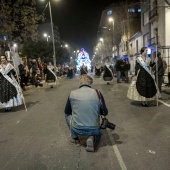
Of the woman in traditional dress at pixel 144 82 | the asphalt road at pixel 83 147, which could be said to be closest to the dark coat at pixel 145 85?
the woman in traditional dress at pixel 144 82

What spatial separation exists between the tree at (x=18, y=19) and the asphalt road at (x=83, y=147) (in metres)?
9.31

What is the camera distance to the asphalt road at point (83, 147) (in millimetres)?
3982

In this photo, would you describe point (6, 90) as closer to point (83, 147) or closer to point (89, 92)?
point (83, 147)

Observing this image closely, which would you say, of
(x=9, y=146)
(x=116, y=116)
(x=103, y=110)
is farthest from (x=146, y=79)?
Answer: (x=9, y=146)

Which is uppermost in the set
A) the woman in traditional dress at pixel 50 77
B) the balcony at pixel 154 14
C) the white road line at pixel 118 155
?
the balcony at pixel 154 14

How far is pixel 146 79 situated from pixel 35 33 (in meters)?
11.1

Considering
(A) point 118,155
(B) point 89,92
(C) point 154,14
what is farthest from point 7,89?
(C) point 154,14

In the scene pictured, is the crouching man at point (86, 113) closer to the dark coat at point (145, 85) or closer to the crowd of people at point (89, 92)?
the crowd of people at point (89, 92)

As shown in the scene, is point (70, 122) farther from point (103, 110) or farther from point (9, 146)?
point (9, 146)

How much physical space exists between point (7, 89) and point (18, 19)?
9.14m

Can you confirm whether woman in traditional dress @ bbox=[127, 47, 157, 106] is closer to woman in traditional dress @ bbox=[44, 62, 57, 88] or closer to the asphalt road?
the asphalt road

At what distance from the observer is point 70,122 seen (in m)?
4.68

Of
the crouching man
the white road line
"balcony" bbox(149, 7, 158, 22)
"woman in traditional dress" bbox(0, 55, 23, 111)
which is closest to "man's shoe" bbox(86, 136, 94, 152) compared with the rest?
the crouching man

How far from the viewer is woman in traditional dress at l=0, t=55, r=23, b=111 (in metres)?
8.45
